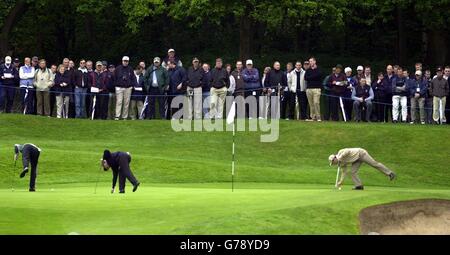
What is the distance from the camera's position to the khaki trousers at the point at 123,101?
49.5m

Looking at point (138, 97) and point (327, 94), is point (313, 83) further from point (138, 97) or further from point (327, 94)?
point (138, 97)

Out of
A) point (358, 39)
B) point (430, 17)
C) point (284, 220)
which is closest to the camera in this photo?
point (284, 220)

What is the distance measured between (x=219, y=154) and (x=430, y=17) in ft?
64.5

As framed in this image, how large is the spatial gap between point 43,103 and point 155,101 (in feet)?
16.3

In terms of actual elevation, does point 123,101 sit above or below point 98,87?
below

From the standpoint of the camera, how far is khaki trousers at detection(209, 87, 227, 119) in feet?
158

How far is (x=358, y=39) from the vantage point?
7175 centimetres

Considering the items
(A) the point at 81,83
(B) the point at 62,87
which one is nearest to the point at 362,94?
(A) the point at 81,83

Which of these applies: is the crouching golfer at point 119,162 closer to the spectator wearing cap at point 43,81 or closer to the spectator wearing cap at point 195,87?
the spectator wearing cap at point 195,87

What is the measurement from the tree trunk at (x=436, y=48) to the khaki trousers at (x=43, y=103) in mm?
23370

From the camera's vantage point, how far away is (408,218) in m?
26.3

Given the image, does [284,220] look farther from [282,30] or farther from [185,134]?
[282,30]
